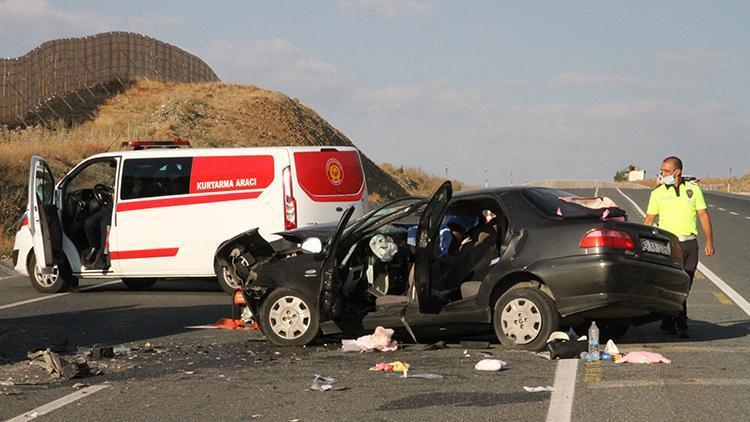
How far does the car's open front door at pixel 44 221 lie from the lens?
16.3 metres

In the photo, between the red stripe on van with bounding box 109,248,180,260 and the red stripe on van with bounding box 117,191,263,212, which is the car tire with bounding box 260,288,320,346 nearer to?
the red stripe on van with bounding box 117,191,263,212

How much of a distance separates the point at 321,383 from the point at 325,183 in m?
8.25

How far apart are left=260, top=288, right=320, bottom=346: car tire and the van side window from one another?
19.6 ft

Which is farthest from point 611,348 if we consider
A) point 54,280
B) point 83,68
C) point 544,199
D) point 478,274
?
point 83,68

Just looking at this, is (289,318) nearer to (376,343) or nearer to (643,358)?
(376,343)

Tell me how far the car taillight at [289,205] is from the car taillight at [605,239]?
22.3 feet

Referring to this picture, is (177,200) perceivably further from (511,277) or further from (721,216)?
(721,216)

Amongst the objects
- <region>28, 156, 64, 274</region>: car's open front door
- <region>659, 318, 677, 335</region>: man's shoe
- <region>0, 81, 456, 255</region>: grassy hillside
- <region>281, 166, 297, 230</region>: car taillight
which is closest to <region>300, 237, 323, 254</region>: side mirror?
<region>659, 318, 677, 335</region>: man's shoe

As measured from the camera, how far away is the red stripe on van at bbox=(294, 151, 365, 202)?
16.5 metres

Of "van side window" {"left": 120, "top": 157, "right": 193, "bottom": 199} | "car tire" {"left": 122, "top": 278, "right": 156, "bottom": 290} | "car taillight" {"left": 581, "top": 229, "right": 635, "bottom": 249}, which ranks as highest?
"van side window" {"left": 120, "top": 157, "right": 193, "bottom": 199}

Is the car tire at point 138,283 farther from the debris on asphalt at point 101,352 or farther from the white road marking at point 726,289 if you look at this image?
the white road marking at point 726,289

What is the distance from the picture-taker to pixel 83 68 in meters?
60.4

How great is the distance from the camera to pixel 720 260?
2225 centimetres

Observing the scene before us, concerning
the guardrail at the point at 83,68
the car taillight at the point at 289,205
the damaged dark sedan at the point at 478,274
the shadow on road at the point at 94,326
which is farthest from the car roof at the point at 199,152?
the guardrail at the point at 83,68
